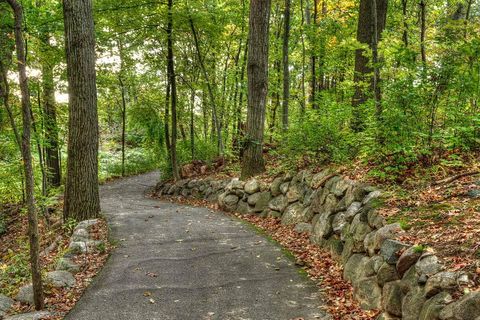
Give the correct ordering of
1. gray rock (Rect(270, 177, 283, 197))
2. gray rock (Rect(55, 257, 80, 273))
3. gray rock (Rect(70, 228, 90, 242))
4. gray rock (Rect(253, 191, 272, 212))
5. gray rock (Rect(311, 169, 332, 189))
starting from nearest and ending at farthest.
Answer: gray rock (Rect(55, 257, 80, 273)) < gray rock (Rect(70, 228, 90, 242)) < gray rock (Rect(311, 169, 332, 189)) < gray rock (Rect(270, 177, 283, 197)) < gray rock (Rect(253, 191, 272, 212))

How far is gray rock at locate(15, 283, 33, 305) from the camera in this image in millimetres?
4523

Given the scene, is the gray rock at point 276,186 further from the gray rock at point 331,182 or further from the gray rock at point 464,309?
the gray rock at point 464,309

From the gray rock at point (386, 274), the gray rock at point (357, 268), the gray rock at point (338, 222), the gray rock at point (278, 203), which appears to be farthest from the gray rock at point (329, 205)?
the gray rock at point (386, 274)

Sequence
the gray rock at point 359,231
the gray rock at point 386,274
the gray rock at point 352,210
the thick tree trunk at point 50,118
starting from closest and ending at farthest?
the gray rock at point 386,274 → the gray rock at point 359,231 → the gray rock at point 352,210 → the thick tree trunk at point 50,118

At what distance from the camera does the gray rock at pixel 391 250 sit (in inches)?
143

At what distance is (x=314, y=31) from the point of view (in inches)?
528

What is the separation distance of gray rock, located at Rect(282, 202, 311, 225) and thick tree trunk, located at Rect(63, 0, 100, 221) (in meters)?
4.21

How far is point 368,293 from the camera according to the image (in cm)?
395

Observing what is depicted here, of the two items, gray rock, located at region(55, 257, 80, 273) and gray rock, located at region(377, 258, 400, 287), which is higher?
gray rock, located at region(377, 258, 400, 287)

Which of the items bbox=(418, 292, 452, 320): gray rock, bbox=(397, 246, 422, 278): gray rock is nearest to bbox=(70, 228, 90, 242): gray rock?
bbox=(397, 246, 422, 278): gray rock

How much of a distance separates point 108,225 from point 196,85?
8.01 metres

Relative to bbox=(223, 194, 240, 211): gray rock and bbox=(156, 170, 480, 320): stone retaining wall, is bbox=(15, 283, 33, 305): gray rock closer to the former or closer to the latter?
bbox=(156, 170, 480, 320): stone retaining wall

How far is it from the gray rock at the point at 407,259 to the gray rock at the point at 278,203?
452 cm

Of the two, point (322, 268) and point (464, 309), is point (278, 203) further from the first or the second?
point (464, 309)
